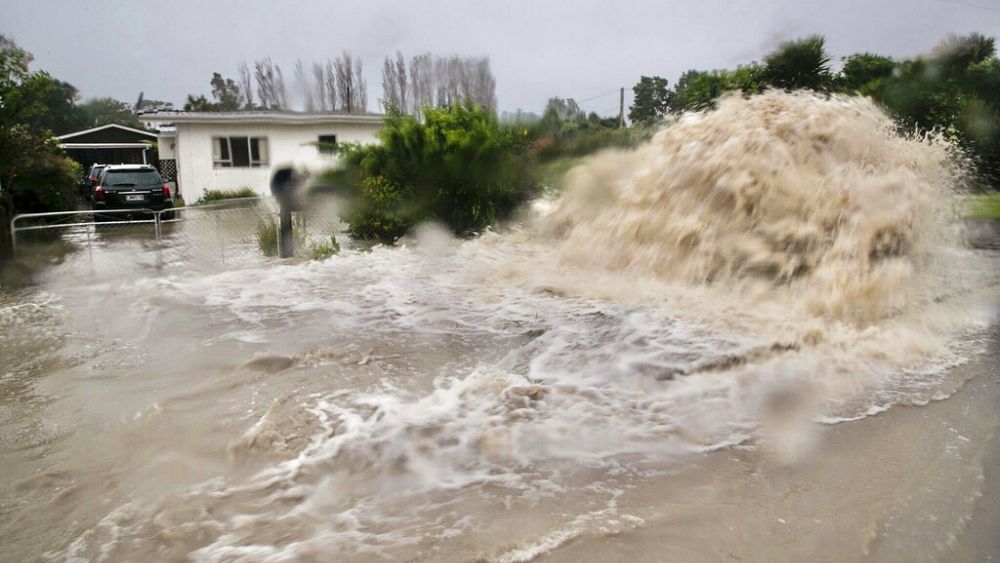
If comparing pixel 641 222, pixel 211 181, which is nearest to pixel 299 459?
pixel 641 222

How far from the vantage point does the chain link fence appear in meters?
9.34

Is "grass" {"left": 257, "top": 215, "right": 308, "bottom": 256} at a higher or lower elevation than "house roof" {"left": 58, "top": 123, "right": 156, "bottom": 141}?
lower

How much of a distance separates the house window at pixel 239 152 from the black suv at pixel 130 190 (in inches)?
154

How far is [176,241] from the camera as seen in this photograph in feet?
32.8

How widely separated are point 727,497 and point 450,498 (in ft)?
4.10

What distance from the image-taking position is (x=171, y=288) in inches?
309

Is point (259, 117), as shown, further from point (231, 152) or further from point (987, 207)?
point (987, 207)

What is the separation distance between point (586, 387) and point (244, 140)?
2048 centimetres

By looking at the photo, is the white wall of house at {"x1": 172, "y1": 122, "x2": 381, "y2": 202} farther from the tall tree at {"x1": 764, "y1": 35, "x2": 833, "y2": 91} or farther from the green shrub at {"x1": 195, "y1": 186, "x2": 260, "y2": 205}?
the tall tree at {"x1": 764, "y1": 35, "x2": 833, "y2": 91}

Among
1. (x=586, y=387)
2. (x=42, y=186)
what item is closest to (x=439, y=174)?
(x=586, y=387)

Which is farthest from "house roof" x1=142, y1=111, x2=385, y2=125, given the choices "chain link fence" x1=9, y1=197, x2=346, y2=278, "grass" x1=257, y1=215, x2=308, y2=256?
"grass" x1=257, y1=215, x2=308, y2=256

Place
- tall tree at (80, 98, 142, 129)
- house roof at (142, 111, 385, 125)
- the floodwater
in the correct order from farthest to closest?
tall tree at (80, 98, 142, 129)
house roof at (142, 111, 385, 125)
the floodwater

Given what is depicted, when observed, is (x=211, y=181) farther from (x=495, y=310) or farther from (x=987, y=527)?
(x=987, y=527)

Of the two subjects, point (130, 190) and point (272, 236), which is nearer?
point (272, 236)
